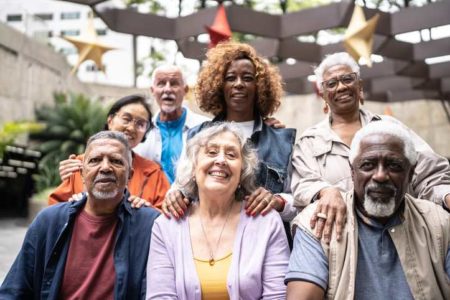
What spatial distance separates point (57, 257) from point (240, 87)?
153 centimetres

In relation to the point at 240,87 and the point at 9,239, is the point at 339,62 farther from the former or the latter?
the point at 9,239

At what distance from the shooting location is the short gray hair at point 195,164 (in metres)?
2.73

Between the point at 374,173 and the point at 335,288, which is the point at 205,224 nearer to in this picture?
the point at 335,288

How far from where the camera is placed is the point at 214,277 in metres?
2.43

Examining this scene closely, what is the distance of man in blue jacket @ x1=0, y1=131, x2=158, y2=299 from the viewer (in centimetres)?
260

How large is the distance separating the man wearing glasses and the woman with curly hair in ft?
2.31

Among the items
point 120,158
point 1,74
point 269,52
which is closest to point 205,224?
point 120,158

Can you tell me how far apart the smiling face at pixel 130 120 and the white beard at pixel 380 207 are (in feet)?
6.37

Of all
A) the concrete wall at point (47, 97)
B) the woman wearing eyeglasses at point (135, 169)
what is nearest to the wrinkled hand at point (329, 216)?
the woman wearing eyeglasses at point (135, 169)

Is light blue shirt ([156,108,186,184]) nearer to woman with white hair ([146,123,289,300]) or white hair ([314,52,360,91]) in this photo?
woman with white hair ([146,123,289,300])

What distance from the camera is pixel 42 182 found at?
13.2 m

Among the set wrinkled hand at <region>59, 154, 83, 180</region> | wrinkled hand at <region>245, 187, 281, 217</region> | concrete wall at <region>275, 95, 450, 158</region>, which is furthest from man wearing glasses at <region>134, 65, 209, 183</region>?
concrete wall at <region>275, 95, 450, 158</region>

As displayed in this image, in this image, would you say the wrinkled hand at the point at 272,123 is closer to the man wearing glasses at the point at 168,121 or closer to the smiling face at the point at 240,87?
the smiling face at the point at 240,87

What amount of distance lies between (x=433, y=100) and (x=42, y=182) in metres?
11.2
